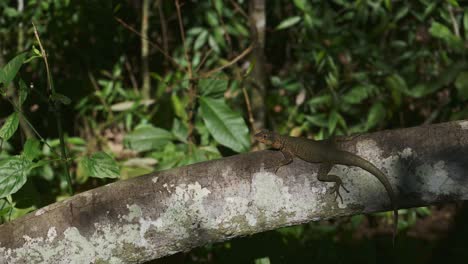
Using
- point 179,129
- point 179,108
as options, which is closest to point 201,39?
point 179,108

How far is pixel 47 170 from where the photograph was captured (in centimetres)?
428

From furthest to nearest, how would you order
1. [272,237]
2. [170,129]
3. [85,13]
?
[85,13]
[170,129]
[272,237]

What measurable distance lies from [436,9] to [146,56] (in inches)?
113

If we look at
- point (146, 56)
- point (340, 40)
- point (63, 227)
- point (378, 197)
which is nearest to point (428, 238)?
point (340, 40)

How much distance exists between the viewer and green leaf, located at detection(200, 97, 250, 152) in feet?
10.9

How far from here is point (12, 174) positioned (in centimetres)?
243

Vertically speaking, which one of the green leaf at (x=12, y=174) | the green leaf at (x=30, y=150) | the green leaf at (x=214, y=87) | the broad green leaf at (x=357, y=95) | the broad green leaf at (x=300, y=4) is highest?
the broad green leaf at (x=300, y=4)

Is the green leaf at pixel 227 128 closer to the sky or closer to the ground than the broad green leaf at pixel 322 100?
closer to the ground

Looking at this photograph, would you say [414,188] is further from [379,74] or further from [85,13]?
[85,13]

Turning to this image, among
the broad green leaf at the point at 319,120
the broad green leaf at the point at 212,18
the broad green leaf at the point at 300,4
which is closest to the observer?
the broad green leaf at the point at 300,4

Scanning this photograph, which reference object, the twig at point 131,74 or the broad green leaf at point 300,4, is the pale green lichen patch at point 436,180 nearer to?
the broad green leaf at point 300,4

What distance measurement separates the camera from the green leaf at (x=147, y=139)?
11.9ft

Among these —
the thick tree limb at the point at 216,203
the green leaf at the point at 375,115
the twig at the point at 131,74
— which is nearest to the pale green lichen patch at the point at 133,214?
the thick tree limb at the point at 216,203

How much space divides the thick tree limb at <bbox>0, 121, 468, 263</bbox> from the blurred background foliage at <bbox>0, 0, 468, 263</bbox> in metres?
0.88
